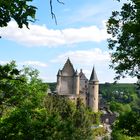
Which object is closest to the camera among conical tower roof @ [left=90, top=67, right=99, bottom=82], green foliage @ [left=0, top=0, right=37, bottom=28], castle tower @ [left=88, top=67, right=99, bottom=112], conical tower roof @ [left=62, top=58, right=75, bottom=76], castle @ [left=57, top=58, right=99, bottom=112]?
green foliage @ [left=0, top=0, right=37, bottom=28]

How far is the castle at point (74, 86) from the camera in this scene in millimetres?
167000

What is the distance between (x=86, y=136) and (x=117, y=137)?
7.44m

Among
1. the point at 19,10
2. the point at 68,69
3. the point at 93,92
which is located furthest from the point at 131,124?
the point at 93,92

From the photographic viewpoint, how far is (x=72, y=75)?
168125 millimetres

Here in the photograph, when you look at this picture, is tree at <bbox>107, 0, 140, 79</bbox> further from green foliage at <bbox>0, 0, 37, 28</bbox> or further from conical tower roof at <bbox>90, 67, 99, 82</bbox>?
conical tower roof at <bbox>90, 67, 99, 82</bbox>

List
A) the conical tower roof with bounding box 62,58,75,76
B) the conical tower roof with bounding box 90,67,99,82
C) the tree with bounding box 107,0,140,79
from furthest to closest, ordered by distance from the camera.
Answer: the conical tower roof with bounding box 90,67,99,82 < the conical tower roof with bounding box 62,58,75,76 < the tree with bounding box 107,0,140,79

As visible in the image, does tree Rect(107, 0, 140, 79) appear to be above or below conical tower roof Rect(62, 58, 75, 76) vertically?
below

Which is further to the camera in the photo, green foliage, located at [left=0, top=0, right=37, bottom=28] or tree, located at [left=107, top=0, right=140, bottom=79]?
tree, located at [left=107, top=0, right=140, bottom=79]

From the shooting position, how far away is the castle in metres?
167

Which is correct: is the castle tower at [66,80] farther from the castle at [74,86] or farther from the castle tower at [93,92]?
the castle tower at [93,92]

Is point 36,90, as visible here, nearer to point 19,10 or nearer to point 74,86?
point 19,10

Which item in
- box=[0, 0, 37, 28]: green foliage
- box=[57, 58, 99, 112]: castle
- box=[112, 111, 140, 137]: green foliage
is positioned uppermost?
box=[57, 58, 99, 112]: castle

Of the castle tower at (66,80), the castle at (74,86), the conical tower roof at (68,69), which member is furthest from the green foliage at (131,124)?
the conical tower roof at (68,69)

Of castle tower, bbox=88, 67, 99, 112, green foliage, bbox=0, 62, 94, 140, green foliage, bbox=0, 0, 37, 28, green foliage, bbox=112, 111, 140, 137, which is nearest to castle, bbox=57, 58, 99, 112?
castle tower, bbox=88, 67, 99, 112
